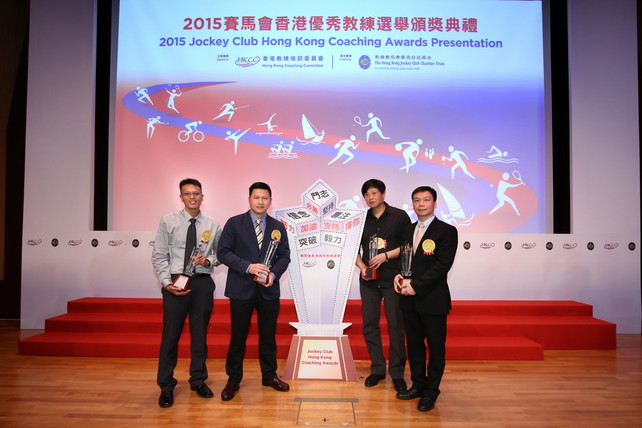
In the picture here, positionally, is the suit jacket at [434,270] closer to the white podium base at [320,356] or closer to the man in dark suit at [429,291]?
the man in dark suit at [429,291]

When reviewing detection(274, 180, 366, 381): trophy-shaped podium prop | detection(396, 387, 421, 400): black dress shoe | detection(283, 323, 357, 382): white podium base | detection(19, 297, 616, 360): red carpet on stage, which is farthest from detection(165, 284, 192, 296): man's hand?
detection(396, 387, 421, 400): black dress shoe

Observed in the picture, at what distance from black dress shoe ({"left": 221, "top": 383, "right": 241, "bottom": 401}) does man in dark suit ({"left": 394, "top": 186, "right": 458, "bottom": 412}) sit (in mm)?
1145

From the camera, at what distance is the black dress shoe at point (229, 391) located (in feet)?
9.64

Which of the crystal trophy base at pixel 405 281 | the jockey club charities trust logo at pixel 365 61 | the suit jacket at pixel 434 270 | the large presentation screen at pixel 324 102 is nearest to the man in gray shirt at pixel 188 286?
the crystal trophy base at pixel 405 281

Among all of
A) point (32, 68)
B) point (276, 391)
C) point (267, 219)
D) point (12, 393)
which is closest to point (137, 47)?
point (32, 68)

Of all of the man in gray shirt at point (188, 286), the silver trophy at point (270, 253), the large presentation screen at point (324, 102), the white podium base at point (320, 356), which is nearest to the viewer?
the man in gray shirt at point (188, 286)

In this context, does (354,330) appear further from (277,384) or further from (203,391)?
(203,391)

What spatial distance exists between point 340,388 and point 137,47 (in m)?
4.34

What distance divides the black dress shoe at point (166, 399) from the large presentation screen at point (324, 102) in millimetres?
2500

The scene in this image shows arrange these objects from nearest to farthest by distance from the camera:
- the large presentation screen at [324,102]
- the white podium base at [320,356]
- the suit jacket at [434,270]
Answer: the suit jacket at [434,270] < the white podium base at [320,356] < the large presentation screen at [324,102]

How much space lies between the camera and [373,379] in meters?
3.27

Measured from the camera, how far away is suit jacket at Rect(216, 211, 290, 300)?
116 inches

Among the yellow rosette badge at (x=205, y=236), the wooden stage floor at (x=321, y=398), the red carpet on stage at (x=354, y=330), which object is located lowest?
the wooden stage floor at (x=321, y=398)

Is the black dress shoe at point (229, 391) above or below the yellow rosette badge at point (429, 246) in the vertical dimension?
below
